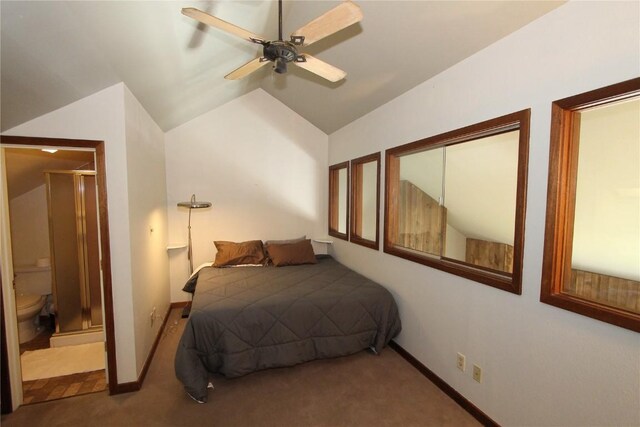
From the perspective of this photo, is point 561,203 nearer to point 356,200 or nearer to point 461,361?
point 461,361

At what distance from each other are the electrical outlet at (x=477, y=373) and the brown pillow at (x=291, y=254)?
7.41 feet

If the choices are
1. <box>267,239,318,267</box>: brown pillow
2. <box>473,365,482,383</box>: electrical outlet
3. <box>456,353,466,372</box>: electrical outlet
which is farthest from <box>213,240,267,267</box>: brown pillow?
<box>473,365,482,383</box>: electrical outlet

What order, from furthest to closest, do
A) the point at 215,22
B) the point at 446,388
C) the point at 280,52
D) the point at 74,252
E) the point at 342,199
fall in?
1. the point at 342,199
2. the point at 74,252
3. the point at 446,388
4. the point at 280,52
5. the point at 215,22

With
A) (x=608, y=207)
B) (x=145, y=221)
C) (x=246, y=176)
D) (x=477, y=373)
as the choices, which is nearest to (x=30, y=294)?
(x=145, y=221)

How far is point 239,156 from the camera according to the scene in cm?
394

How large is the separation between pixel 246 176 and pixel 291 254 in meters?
1.30

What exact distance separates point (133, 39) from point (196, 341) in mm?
2091

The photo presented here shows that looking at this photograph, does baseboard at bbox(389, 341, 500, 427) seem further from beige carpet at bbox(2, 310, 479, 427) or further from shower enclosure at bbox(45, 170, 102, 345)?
shower enclosure at bbox(45, 170, 102, 345)

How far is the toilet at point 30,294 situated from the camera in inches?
110

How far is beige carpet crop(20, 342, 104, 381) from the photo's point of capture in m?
2.35

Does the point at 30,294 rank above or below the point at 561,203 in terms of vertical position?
below

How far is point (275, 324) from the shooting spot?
2.28m

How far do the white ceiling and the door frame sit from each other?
158mm

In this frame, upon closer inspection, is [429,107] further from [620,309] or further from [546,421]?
[546,421]
